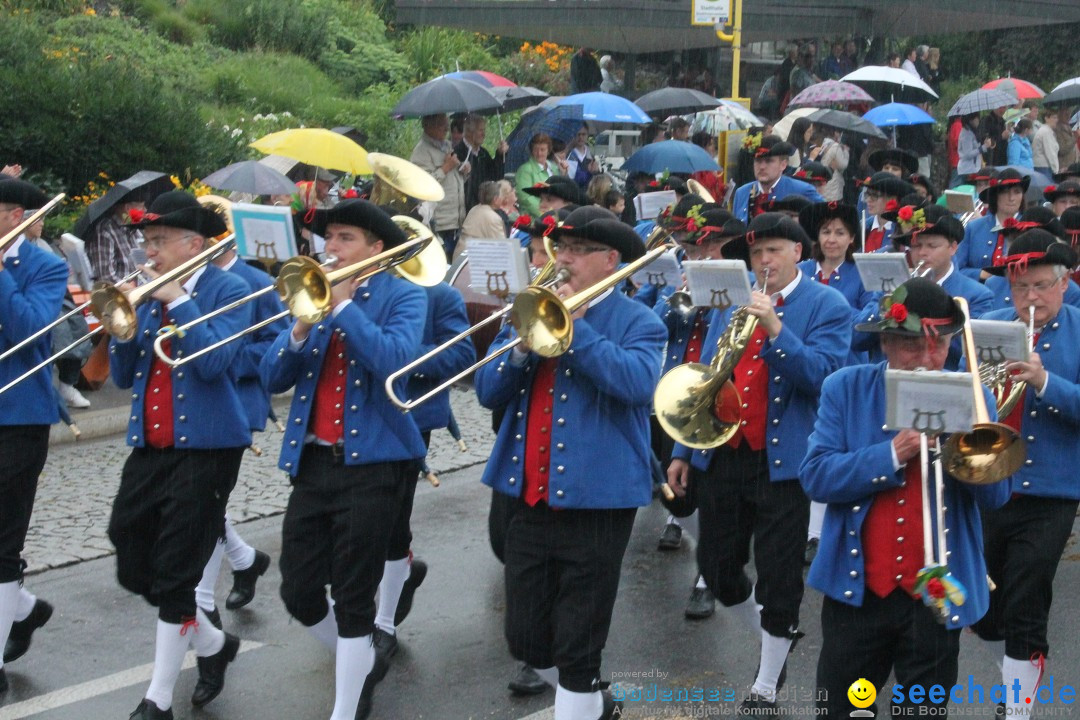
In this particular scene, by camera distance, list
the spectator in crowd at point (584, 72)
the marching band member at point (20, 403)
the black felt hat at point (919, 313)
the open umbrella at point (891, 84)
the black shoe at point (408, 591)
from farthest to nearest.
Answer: the spectator in crowd at point (584, 72)
the open umbrella at point (891, 84)
the black shoe at point (408, 591)
the marching band member at point (20, 403)
the black felt hat at point (919, 313)

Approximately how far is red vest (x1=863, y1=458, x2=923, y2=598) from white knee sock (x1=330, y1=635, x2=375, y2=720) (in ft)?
6.74

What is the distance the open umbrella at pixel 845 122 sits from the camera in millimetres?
15312

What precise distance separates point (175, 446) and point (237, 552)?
62.7 inches

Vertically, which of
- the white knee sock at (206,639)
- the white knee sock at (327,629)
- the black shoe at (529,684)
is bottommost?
the black shoe at (529,684)

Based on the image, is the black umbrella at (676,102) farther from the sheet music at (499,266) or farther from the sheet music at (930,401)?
the sheet music at (930,401)

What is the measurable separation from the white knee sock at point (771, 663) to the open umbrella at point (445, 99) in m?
8.66

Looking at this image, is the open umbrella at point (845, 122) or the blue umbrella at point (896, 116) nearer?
the open umbrella at point (845, 122)

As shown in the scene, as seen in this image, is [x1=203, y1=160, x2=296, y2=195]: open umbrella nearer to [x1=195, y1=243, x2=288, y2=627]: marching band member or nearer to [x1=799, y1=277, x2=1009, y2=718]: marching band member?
[x1=195, y1=243, x2=288, y2=627]: marching band member

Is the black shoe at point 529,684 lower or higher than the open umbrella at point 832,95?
lower

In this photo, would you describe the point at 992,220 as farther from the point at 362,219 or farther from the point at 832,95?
the point at 832,95

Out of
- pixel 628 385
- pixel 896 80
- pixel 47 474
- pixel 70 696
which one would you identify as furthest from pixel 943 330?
pixel 896 80

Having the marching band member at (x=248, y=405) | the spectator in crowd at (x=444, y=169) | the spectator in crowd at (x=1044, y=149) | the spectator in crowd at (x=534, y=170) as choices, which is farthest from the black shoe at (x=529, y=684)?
the spectator in crowd at (x=1044, y=149)

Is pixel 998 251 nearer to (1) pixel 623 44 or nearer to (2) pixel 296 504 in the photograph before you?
(2) pixel 296 504

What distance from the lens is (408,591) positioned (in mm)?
7012
